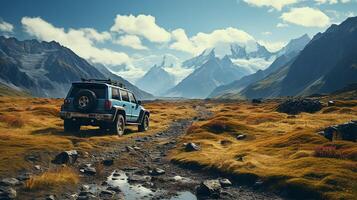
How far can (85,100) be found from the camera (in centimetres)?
2644

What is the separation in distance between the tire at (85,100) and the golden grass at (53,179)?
1086 cm

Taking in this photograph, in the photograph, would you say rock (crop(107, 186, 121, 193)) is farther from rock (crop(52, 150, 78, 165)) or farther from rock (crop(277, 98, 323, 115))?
rock (crop(277, 98, 323, 115))

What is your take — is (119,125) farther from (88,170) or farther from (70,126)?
(88,170)

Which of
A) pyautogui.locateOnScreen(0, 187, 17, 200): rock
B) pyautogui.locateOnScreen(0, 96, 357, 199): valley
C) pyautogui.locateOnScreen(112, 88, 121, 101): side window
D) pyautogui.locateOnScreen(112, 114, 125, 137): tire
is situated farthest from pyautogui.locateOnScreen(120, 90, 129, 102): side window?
pyautogui.locateOnScreen(0, 187, 17, 200): rock

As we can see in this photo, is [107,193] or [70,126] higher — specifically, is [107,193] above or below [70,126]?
below

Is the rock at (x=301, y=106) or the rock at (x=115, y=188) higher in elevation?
the rock at (x=301, y=106)

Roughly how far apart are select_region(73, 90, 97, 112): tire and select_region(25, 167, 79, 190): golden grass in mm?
10860

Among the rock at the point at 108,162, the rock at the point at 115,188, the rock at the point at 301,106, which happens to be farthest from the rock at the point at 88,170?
the rock at the point at 301,106

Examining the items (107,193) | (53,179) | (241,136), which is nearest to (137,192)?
(107,193)

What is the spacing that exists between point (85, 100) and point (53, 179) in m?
12.7

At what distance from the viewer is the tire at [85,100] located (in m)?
26.4

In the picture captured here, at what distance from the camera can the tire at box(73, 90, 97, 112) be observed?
26359 millimetres

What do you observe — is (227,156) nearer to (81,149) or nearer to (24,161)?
(81,149)

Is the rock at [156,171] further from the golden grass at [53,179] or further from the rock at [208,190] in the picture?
the golden grass at [53,179]
